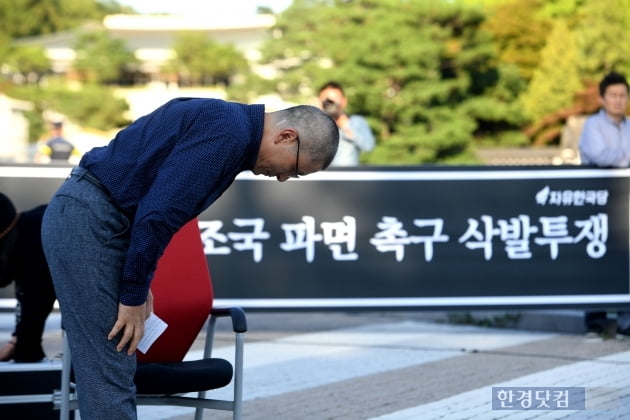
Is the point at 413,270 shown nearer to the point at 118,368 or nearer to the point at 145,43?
the point at 118,368

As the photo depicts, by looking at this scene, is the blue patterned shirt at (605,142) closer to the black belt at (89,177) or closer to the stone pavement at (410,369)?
the stone pavement at (410,369)

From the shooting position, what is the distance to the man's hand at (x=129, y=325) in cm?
358

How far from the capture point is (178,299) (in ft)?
16.0

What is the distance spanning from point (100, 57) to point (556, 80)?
3799 centimetres

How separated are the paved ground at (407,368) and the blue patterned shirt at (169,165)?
2770mm

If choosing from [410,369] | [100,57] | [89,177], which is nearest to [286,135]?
[89,177]

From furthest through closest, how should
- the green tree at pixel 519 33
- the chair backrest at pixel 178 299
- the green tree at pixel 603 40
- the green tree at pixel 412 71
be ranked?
1. the green tree at pixel 519 33
2. the green tree at pixel 603 40
3. the green tree at pixel 412 71
4. the chair backrest at pixel 178 299

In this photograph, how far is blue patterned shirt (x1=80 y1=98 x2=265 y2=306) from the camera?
3.43 meters

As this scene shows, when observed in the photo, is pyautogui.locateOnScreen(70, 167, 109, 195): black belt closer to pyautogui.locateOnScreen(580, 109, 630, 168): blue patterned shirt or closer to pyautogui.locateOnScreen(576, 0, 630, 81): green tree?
pyautogui.locateOnScreen(580, 109, 630, 168): blue patterned shirt

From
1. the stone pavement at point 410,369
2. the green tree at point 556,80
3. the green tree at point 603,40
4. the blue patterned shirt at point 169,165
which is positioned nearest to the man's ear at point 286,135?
the blue patterned shirt at point 169,165

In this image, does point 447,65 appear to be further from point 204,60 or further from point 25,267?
point 25,267

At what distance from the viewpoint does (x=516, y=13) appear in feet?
208

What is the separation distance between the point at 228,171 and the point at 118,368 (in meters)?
0.75

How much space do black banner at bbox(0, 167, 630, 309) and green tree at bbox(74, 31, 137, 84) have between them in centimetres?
7303
